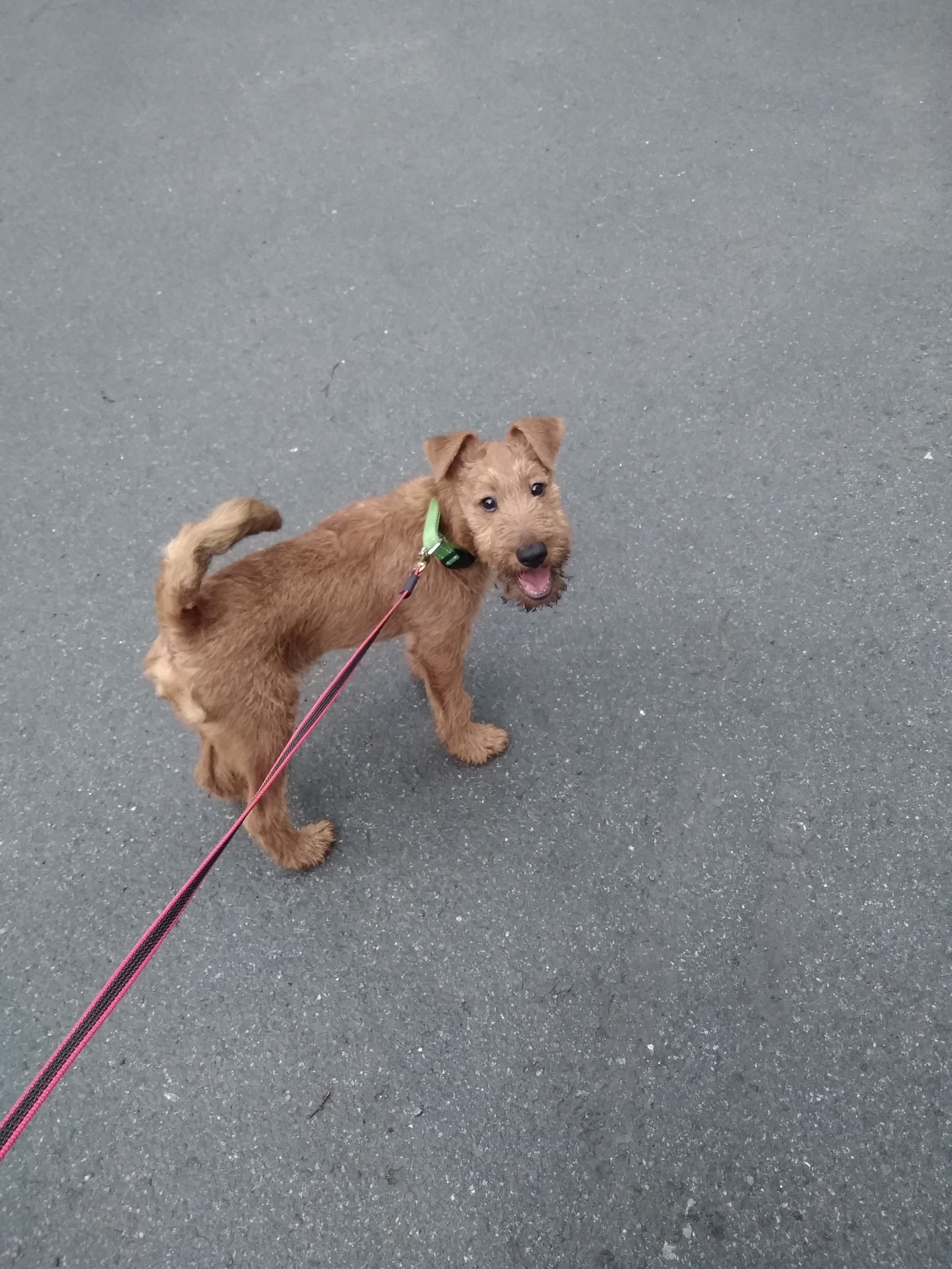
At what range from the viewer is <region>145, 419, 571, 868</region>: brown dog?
7.84ft

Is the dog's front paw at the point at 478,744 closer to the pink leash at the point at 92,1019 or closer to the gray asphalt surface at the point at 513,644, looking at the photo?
the gray asphalt surface at the point at 513,644

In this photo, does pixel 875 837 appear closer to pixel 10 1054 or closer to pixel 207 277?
pixel 10 1054

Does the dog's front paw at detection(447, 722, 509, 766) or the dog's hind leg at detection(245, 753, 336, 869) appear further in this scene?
the dog's front paw at detection(447, 722, 509, 766)

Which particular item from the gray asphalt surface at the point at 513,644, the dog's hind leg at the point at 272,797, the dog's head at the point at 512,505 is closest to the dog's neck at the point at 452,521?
the dog's head at the point at 512,505

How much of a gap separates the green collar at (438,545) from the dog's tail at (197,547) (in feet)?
1.84

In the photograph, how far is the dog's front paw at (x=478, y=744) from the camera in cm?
311


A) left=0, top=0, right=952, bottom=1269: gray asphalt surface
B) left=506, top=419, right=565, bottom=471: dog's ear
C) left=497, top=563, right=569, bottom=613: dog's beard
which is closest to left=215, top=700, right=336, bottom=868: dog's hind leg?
left=0, top=0, right=952, bottom=1269: gray asphalt surface

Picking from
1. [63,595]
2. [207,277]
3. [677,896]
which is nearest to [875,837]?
[677,896]

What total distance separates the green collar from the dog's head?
2 cm

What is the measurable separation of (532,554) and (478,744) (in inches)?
38.6

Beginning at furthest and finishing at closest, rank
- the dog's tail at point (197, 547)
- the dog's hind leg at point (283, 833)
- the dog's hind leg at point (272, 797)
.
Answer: the dog's hind leg at point (283, 833) < the dog's hind leg at point (272, 797) < the dog's tail at point (197, 547)

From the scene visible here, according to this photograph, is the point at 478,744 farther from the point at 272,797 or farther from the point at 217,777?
the point at 217,777

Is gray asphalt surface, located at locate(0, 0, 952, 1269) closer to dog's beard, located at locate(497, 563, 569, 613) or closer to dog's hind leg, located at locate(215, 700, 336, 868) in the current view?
dog's hind leg, located at locate(215, 700, 336, 868)

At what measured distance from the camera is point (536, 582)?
2.48 metres
